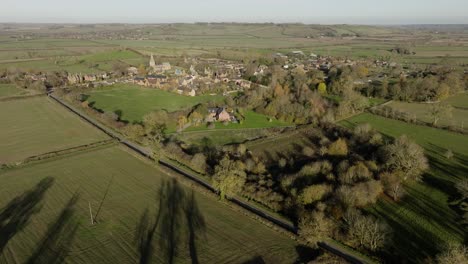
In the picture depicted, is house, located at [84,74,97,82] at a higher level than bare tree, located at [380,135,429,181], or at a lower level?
higher

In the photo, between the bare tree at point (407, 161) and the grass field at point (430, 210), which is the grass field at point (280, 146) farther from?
the grass field at point (430, 210)

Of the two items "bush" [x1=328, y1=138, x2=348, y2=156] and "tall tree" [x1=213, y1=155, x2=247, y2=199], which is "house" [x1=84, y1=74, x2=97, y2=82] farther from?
"bush" [x1=328, y1=138, x2=348, y2=156]

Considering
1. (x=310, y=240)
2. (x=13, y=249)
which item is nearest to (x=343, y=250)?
(x=310, y=240)

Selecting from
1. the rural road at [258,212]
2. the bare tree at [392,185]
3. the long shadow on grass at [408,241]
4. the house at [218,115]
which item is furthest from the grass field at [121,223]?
the house at [218,115]

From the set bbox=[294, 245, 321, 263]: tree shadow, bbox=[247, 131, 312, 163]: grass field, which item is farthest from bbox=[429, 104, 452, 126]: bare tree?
bbox=[294, 245, 321, 263]: tree shadow

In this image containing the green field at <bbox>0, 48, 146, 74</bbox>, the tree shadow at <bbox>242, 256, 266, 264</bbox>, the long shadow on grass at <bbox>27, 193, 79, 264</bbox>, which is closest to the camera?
the tree shadow at <bbox>242, 256, 266, 264</bbox>

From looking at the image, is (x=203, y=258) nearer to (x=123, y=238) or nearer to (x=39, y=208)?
(x=123, y=238)
